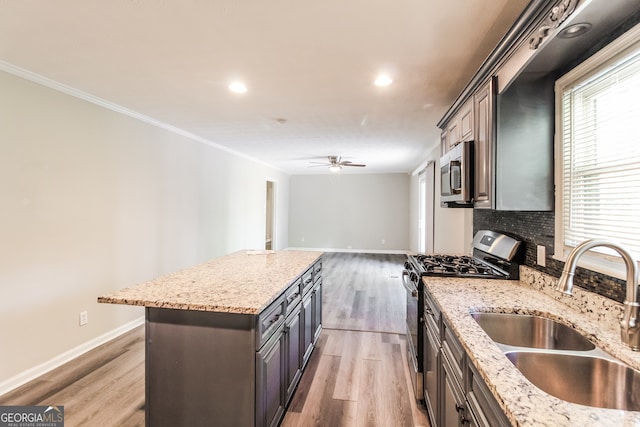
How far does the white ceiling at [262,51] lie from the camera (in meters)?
1.53

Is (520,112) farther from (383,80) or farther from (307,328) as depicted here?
(307,328)

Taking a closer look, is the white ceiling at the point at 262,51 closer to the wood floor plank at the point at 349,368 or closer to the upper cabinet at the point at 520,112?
the upper cabinet at the point at 520,112

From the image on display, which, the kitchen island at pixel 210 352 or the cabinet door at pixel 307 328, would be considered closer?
the kitchen island at pixel 210 352

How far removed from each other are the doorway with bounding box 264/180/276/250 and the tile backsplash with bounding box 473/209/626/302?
598 cm

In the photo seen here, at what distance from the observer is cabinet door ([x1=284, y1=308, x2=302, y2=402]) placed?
192 cm

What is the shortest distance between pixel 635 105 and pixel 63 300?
4022 millimetres

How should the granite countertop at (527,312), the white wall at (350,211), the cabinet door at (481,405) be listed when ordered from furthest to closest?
1. the white wall at (350,211)
2. the cabinet door at (481,405)
3. the granite countertop at (527,312)

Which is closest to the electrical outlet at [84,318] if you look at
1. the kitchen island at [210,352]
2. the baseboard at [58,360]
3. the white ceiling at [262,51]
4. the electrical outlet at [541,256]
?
the baseboard at [58,360]

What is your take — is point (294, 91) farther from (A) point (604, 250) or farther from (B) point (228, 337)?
(A) point (604, 250)

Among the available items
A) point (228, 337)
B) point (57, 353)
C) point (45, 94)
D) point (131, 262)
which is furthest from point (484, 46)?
point (57, 353)

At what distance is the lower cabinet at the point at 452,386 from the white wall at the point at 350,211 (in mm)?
6630

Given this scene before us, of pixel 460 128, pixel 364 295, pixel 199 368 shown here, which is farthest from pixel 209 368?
pixel 364 295

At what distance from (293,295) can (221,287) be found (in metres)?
0.54

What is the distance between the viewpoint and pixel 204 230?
4.61 metres
